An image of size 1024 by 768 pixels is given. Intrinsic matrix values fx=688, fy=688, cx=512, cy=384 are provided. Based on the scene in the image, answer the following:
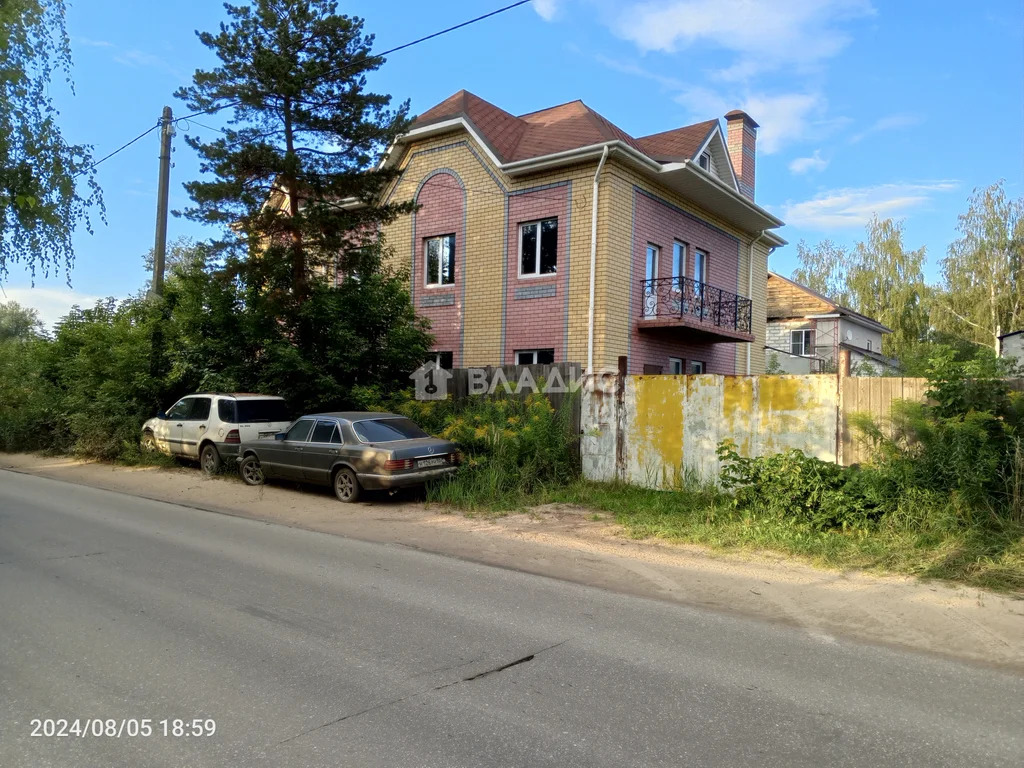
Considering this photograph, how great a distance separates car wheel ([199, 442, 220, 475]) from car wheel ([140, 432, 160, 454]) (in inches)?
93.0

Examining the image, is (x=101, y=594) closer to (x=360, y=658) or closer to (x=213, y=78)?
Result: (x=360, y=658)

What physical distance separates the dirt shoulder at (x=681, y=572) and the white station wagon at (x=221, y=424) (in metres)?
2.11

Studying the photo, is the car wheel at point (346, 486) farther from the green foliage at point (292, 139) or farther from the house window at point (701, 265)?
the house window at point (701, 265)

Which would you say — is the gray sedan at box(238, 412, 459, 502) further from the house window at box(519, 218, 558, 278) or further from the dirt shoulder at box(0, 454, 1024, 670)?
the house window at box(519, 218, 558, 278)

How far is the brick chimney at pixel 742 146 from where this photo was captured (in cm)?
2202

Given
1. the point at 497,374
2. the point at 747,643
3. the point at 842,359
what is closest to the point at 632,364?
the point at 497,374

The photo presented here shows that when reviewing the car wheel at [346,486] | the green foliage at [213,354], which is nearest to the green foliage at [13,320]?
the green foliage at [213,354]

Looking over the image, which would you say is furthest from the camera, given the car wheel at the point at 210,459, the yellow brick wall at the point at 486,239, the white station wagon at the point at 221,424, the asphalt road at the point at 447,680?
the yellow brick wall at the point at 486,239

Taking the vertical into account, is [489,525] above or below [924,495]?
Result: below

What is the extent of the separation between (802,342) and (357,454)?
25187 mm

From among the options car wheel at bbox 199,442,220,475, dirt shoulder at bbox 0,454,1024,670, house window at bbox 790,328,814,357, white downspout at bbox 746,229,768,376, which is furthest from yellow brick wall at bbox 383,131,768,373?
house window at bbox 790,328,814,357

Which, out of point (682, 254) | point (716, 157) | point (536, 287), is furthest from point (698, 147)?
point (536, 287)

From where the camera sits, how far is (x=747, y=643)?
4867 mm

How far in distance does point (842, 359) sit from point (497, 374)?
6.36 meters
